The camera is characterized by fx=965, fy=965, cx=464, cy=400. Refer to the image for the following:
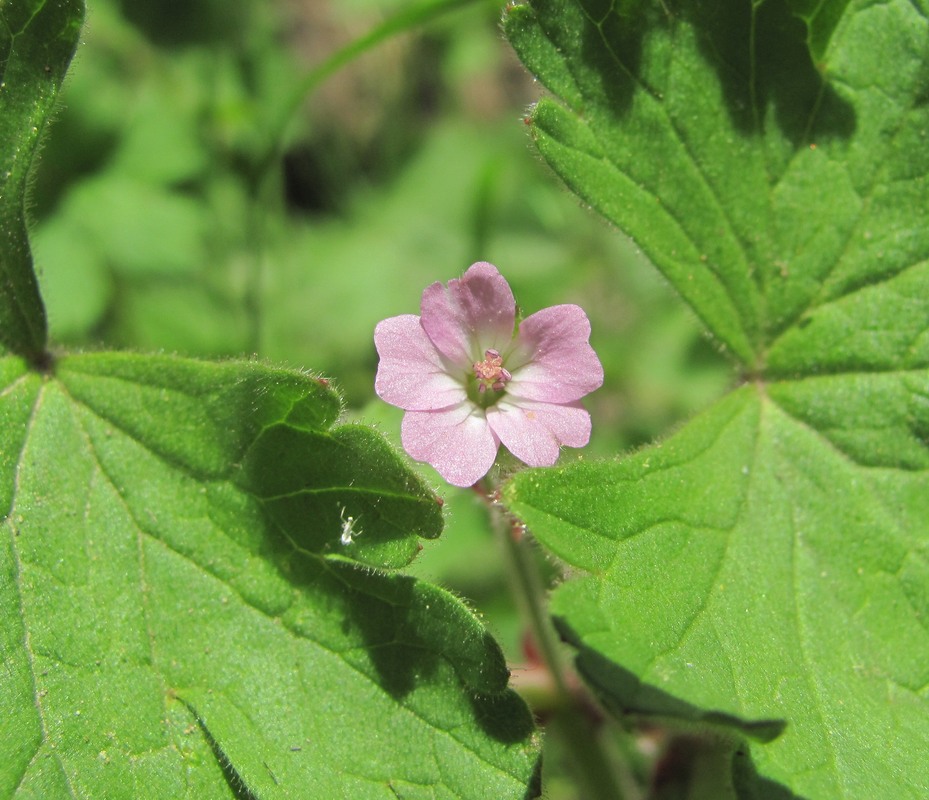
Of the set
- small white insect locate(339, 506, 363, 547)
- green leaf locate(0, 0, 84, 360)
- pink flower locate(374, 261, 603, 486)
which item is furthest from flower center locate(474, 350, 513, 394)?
green leaf locate(0, 0, 84, 360)

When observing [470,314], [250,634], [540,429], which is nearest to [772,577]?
[540,429]

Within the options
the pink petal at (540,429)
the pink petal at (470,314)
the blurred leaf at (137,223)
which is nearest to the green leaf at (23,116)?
the pink petal at (470,314)

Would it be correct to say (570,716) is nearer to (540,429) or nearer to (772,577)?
(772,577)

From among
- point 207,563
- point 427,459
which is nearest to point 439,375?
point 427,459

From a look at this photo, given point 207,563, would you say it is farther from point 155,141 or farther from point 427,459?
point 155,141

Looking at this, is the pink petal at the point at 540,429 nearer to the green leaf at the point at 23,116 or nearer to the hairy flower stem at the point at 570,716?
the hairy flower stem at the point at 570,716

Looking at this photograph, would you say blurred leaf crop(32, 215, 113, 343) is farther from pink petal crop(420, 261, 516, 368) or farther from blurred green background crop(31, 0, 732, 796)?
pink petal crop(420, 261, 516, 368)
